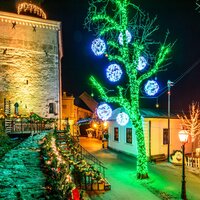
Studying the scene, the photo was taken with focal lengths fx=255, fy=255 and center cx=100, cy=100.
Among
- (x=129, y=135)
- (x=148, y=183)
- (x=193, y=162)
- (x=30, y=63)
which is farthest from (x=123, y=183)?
(x=30, y=63)

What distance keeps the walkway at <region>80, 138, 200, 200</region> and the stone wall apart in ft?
41.6

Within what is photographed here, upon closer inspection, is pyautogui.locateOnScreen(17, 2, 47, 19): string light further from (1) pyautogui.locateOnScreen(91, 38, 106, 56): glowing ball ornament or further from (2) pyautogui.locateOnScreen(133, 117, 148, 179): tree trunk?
(2) pyautogui.locateOnScreen(133, 117, 148, 179): tree trunk

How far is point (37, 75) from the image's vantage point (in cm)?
2834

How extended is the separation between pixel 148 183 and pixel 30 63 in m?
19.7

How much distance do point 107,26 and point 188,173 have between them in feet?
33.8

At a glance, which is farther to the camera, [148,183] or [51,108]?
[51,108]

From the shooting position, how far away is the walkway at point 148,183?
37.4 feet

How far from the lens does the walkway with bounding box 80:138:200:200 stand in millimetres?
11414

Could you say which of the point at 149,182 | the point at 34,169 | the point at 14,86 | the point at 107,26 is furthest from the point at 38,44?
the point at 34,169

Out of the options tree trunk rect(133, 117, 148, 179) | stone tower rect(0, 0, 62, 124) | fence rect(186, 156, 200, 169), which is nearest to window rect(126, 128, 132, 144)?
fence rect(186, 156, 200, 169)

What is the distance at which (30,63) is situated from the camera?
28.1 m

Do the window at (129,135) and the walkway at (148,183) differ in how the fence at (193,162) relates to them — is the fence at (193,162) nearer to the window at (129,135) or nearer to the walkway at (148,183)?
the walkway at (148,183)

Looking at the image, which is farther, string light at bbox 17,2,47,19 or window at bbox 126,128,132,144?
string light at bbox 17,2,47,19

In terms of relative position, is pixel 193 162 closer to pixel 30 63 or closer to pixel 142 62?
pixel 142 62
